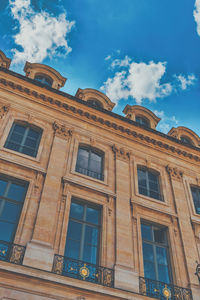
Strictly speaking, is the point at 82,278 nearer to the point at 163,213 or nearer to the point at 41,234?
the point at 41,234

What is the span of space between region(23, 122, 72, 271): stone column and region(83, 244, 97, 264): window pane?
1.18m

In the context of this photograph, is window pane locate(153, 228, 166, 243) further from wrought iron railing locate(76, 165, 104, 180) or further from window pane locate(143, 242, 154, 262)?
wrought iron railing locate(76, 165, 104, 180)

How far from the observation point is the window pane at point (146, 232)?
443 inches

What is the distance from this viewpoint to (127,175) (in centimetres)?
1280

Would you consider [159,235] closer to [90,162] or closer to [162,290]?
[162,290]

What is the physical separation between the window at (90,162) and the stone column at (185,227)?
3.32m

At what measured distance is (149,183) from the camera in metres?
13.5

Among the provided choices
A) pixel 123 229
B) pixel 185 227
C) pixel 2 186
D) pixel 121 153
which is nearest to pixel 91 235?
pixel 123 229

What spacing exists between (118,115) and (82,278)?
8006 millimetres

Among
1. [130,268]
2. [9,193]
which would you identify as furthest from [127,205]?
[9,193]

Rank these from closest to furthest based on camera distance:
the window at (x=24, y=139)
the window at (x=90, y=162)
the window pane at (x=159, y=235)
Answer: the window pane at (x=159, y=235) → the window at (x=24, y=139) → the window at (x=90, y=162)

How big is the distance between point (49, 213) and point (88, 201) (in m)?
1.73

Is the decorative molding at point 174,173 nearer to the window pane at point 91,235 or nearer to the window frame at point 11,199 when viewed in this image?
the window pane at point 91,235

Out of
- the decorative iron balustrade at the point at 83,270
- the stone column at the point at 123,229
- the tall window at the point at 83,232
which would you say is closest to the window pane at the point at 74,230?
the tall window at the point at 83,232
